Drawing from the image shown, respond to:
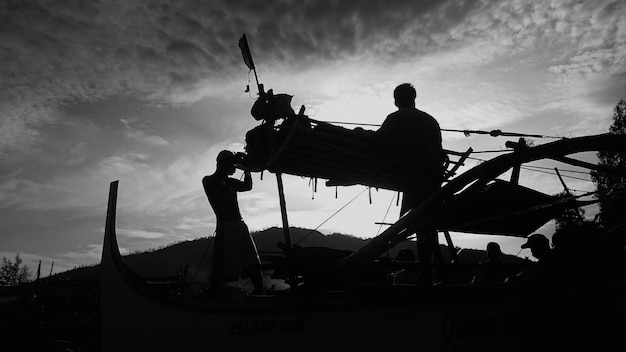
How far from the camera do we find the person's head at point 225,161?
19.0 feet

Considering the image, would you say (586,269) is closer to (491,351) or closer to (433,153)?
(491,351)

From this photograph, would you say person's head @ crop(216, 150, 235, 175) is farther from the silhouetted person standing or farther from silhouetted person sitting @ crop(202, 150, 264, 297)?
the silhouetted person standing

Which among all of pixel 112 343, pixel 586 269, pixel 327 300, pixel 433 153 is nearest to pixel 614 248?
pixel 586 269

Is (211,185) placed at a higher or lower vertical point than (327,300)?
higher

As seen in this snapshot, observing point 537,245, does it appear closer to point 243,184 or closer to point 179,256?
point 243,184

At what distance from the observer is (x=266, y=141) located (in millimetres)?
5094

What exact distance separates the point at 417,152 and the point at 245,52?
278 centimetres

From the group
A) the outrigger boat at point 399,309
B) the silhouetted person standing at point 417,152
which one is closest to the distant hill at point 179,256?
the silhouetted person standing at point 417,152

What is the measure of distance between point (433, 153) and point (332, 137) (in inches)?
52.8

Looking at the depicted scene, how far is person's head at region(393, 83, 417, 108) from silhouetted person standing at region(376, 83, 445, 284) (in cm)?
13

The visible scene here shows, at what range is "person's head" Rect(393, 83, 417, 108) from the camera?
18.4ft

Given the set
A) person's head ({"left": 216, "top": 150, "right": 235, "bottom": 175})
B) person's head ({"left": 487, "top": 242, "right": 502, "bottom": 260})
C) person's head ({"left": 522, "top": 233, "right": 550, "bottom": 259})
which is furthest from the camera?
person's head ({"left": 487, "top": 242, "right": 502, "bottom": 260})

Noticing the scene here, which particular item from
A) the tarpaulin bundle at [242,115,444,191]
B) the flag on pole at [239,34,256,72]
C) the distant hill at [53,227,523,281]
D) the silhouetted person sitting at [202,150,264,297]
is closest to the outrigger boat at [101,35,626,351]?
the silhouetted person sitting at [202,150,264,297]

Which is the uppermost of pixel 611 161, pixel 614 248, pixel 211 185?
pixel 611 161
